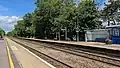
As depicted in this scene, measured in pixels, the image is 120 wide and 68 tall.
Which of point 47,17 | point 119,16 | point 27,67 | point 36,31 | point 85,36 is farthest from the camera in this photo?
point 36,31

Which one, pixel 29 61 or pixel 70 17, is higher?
pixel 70 17

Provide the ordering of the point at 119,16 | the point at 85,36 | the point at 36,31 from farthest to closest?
the point at 36,31
the point at 119,16
the point at 85,36

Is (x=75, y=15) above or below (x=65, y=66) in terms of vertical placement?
above

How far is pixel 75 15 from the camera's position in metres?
73.6

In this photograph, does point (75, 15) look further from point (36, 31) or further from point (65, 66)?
point (65, 66)

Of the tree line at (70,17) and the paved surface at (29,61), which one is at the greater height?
the tree line at (70,17)

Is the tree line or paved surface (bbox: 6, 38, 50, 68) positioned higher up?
the tree line

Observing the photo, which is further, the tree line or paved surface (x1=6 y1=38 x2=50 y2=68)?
the tree line

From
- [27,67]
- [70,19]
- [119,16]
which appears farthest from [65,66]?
[119,16]

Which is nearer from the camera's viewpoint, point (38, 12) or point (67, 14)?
point (67, 14)

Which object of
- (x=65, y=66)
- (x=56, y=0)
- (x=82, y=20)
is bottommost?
(x=65, y=66)

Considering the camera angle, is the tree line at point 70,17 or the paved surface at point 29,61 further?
the tree line at point 70,17

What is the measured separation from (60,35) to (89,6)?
62.5 feet

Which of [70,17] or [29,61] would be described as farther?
[70,17]
